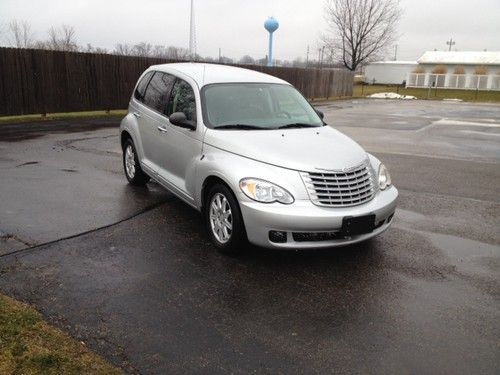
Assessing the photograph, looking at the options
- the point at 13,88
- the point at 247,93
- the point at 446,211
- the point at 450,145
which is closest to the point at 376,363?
the point at 247,93

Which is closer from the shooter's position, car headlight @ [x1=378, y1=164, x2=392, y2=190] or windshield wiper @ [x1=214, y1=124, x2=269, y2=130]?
car headlight @ [x1=378, y1=164, x2=392, y2=190]

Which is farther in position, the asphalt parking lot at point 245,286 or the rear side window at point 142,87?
the rear side window at point 142,87

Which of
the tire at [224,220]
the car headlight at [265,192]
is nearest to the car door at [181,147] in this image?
the tire at [224,220]

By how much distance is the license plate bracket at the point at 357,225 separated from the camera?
13.5 feet

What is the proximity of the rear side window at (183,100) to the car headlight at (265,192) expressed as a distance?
54.5 inches

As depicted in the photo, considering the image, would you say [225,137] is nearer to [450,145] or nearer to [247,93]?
[247,93]

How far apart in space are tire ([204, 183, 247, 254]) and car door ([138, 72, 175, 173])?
1.44 metres

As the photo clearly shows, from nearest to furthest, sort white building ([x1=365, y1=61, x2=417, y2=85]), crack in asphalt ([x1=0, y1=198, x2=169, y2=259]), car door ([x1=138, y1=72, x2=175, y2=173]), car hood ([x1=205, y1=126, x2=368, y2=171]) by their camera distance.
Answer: car hood ([x1=205, y1=126, x2=368, y2=171])
crack in asphalt ([x1=0, y1=198, x2=169, y2=259])
car door ([x1=138, y1=72, x2=175, y2=173])
white building ([x1=365, y1=61, x2=417, y2=85])

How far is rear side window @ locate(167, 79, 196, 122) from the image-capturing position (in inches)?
209

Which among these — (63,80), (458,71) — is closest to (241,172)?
(63,80)

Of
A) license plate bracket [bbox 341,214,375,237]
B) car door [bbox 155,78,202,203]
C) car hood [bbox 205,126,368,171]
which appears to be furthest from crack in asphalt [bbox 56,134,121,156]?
license plate bracket [bbox 341,214,375,237]

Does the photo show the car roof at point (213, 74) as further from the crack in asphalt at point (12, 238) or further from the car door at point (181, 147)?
the crack in asphalt at point (12, 238)

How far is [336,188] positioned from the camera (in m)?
4.22

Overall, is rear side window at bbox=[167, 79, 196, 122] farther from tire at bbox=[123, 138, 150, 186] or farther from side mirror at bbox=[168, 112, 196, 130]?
tire at bbox=[123, 138, 150, 186]
